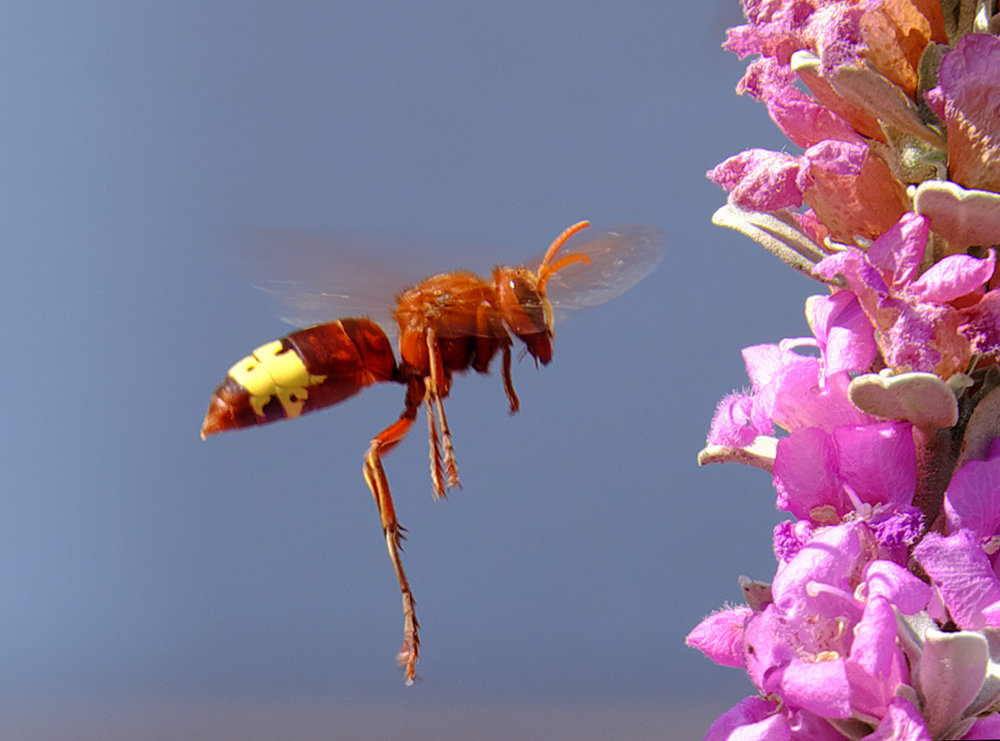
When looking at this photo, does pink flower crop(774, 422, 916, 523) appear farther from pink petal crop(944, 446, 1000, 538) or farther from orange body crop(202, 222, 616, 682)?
orange body crop(202, 222, 616, 682)

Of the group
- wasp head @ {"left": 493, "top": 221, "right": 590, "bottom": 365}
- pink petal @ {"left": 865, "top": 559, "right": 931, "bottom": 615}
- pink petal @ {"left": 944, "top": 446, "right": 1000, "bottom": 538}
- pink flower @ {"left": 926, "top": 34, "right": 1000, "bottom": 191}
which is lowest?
pink petal @ {"left": 865, "top": 559, "right": 931, "bottom": 615}

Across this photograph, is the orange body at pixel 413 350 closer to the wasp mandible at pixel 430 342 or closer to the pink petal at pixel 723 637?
the wasp mandible at pixel 430 342

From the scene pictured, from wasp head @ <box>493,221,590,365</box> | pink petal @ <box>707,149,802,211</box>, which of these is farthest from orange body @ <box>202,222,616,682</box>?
pink petal @ <box>707,149,802,211</box>

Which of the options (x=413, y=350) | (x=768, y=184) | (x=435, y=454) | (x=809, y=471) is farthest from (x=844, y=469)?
(x=413, y=350)

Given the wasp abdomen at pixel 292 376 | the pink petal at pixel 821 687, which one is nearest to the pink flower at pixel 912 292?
the pink petal at pixel 821 687

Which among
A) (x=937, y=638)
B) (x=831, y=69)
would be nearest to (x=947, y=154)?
(x=831, y=69)

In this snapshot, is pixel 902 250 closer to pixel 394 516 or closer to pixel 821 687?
pixel 821 687

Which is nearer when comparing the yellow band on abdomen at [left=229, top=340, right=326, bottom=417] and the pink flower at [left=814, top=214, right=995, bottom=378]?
the pink flower at [left=814, top=214, right=995, bottom=378]

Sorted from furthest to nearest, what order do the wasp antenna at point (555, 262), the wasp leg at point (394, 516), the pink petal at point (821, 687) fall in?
the wasp antenna at point (555, 262)
the wasp leg at point (394, 516)
the pink petal at point (821, 687)

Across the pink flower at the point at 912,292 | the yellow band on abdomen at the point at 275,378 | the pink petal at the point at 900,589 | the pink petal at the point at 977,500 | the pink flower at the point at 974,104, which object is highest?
the yellow band on abdomen at the point at 275,378
